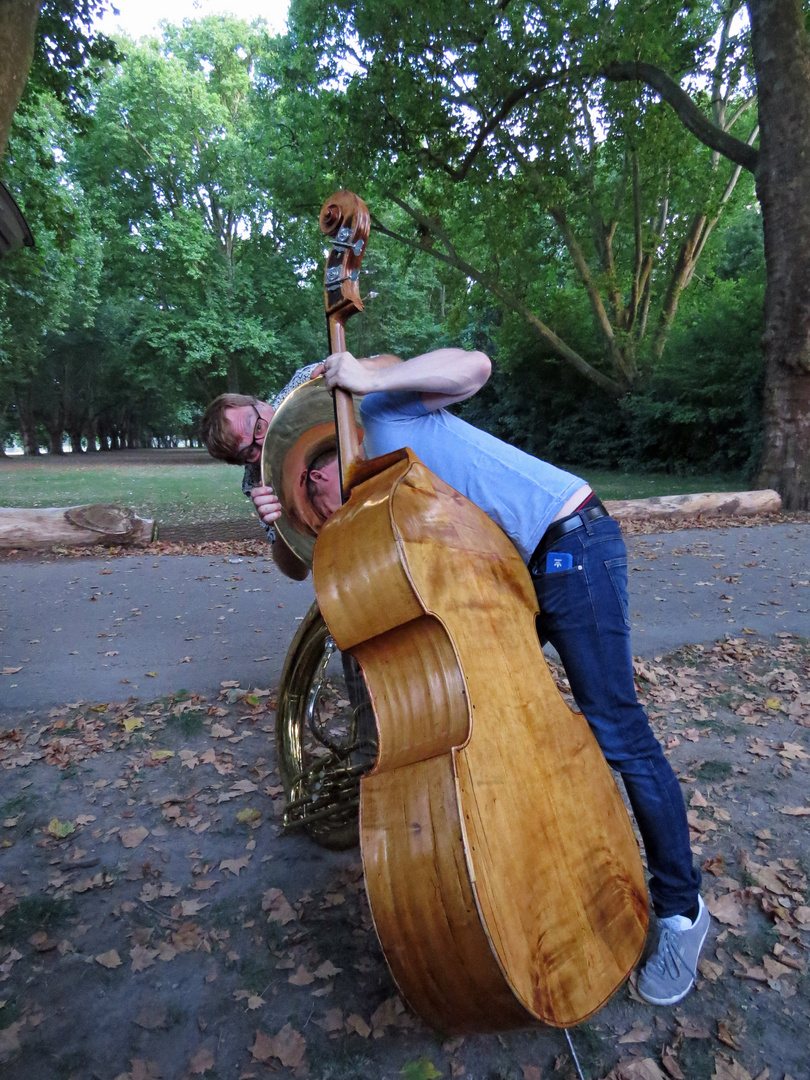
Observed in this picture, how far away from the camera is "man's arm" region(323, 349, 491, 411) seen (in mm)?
1726

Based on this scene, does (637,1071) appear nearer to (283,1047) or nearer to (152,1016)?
(283,1047)

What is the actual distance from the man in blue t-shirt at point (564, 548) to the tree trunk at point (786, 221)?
935cm

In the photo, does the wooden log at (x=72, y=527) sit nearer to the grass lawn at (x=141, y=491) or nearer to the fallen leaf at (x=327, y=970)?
the grass lawn at (x=141, y=491)

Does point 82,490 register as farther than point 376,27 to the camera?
Yes

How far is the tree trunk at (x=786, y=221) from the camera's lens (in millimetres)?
8977

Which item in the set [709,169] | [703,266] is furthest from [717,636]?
[703,266]

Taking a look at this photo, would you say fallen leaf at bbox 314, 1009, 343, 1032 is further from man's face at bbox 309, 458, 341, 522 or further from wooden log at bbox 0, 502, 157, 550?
wooden log at bbox 0, 502, 157, 550

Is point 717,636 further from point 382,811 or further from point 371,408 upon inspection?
point 382,811

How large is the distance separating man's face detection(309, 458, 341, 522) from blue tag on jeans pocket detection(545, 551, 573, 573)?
0.84 meters

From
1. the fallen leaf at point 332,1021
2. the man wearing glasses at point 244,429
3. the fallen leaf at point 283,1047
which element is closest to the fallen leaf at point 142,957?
the fallen leaf at point 283,1047

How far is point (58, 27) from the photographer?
9484 mm

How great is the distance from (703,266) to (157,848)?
1934 centimetres

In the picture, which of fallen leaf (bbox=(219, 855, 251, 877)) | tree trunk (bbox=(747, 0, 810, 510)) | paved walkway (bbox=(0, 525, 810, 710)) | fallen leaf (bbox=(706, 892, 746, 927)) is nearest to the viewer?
fallen leaf (bbox=(706, 892, 746, 927))

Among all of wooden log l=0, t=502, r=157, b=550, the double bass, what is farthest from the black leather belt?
wooden log l=0, t=502, r=157, b=550
